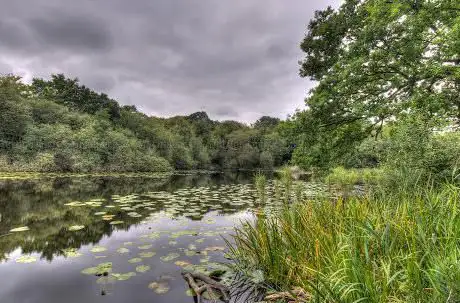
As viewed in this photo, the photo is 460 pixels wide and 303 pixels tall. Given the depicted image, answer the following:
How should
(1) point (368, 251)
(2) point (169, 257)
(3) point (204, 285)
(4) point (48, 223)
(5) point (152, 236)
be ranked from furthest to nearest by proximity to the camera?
(4) point (48, 223), (5) point (152, 236), (2) point (169, 257), (3) point (204, 285), (1) point (368, 251)

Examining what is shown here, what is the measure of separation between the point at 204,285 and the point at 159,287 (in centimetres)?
74

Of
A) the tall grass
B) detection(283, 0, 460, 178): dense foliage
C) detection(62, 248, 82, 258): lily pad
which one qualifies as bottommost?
detection(62, 248, 82, 258): lily pad

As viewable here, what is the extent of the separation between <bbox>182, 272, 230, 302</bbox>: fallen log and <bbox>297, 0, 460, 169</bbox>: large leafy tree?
6.01 metres

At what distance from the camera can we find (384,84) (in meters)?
8.54

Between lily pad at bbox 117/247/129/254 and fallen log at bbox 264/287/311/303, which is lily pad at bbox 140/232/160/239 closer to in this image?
lily pad at bbox 117/247/129/254

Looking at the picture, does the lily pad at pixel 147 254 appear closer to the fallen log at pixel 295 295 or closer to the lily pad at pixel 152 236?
the lily pad at pixel 152 236

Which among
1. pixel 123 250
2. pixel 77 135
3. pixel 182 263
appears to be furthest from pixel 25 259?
pixel 77 135

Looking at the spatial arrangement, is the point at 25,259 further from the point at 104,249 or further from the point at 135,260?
the point at 135,260

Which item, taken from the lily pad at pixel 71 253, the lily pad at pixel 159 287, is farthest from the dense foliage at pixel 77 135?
the lily pad at pixel 71 253

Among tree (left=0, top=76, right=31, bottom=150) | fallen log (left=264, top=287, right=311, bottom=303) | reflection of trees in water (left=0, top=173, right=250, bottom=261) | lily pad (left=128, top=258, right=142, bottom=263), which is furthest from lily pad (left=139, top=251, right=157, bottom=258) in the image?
tree (left=0, top=76, right=31, bottom=150)

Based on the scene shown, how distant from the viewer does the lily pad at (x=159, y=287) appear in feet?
12.5

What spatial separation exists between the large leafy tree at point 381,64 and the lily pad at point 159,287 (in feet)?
21.9

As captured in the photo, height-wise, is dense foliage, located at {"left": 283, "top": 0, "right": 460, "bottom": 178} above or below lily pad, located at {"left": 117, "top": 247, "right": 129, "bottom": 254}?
above

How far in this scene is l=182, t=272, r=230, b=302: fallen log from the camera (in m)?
3.54
